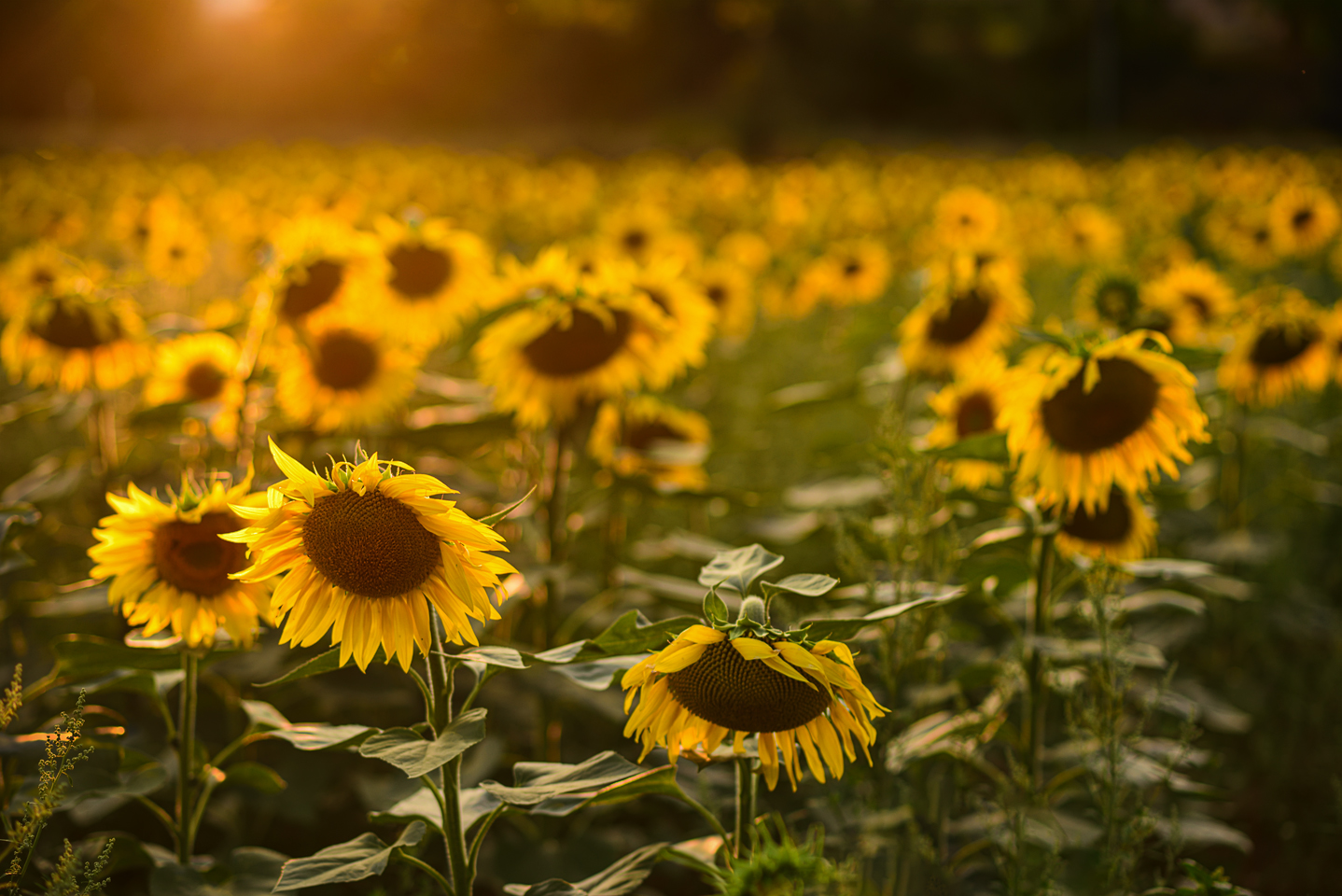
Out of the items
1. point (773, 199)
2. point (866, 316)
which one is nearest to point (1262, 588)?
point (866, 316)

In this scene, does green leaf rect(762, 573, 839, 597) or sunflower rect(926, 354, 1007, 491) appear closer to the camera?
green leaf rect(762, 573, 839, 597)

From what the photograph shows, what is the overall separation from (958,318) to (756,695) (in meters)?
2.58

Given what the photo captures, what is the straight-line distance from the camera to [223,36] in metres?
20.5

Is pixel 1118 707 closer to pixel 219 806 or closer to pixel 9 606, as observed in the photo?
pixel 219 806

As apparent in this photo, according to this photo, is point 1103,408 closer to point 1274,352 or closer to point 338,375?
point 1274,352

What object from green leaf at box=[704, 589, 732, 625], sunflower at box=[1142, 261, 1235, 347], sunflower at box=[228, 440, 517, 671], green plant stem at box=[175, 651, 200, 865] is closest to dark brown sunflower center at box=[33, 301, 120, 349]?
green plant stem at box=[175, 651, 200, 865]

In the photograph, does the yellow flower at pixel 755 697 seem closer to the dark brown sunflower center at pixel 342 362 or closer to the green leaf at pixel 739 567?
the green leaf at pixel 739 567

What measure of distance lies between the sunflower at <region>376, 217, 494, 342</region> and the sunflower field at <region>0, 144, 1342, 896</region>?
0.5 inches

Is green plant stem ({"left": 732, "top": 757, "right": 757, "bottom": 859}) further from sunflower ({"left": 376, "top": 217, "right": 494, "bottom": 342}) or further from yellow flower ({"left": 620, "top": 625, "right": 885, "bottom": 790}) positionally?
sunflower ({"left": 376, "top": 217, "right": 494, "bottom": 342})

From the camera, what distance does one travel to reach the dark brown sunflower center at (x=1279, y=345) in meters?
3.54

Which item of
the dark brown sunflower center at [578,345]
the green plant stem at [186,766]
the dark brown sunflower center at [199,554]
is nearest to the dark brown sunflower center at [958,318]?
the dark brown sunflower center at [578,345]

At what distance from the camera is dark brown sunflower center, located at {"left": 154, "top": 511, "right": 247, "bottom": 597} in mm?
1942

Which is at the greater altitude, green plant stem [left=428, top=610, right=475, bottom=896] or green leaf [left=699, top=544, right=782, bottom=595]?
green leaf [left=699, top=544, right=782, bottom=595]

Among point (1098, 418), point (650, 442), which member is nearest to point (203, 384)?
point (650, 442)
